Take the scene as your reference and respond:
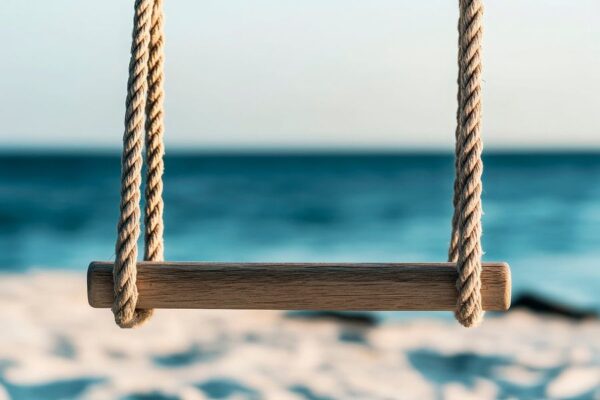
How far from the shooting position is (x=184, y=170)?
925 inches

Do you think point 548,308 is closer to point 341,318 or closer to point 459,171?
point 341,318

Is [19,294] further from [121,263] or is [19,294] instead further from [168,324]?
[121,263]

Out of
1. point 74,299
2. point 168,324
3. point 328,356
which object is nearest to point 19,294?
point 74,299

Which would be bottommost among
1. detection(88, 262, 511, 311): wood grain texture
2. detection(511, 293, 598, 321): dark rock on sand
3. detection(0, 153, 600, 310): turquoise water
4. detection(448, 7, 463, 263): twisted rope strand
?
detection(0, 153, 600, 310): turquoise water

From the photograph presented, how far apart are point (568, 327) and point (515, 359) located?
124cm

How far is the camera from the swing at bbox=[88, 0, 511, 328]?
1.24m

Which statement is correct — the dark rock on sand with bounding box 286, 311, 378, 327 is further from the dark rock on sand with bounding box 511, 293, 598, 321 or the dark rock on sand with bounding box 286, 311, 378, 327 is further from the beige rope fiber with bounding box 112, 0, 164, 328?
the beige rope fiber with bounding box 112, 0, 164, 328

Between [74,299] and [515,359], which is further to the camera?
[74,299]

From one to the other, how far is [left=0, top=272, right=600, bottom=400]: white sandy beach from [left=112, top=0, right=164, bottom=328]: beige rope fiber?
69.1 inches

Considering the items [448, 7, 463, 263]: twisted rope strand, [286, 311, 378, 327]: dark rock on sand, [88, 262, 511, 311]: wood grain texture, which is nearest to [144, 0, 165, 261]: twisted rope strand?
[88, 262, 511, 311]: wood grain texture

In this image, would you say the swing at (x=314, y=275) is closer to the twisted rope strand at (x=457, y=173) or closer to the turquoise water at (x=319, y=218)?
the twisted rope strand at (x=457, y=173)

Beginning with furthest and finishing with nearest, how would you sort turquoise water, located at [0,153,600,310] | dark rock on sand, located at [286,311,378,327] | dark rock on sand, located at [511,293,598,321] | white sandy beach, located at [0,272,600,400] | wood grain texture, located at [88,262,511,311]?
1. turquoise water, located at [0,153,600,310]
2. dark rock on sand, located at [511,293,598,321]
3. dark rock on sand, located at [286,311,378,327]
4. white sandy beach, located at [0,272,600,400]
5. wood grain texture, located at [88,262,511,311]

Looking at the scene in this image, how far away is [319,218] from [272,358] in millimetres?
10583

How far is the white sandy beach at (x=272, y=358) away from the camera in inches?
126
